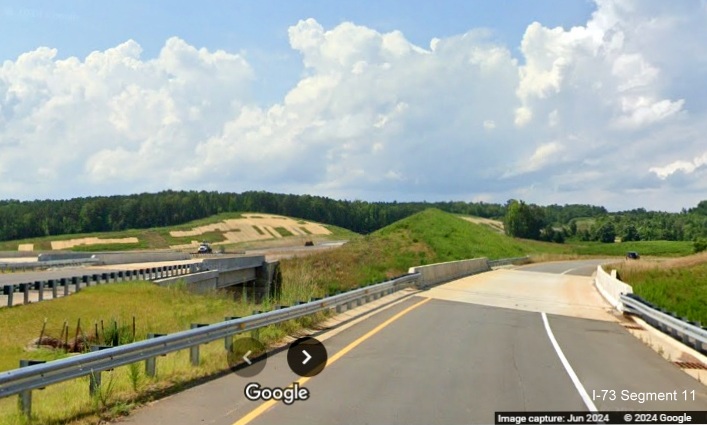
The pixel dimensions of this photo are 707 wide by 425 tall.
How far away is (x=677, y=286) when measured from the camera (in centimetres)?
3759

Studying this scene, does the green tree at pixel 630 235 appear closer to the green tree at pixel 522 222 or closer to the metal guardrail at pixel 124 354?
the green tree at pixel 522 222

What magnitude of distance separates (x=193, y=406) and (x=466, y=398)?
11.8 feet

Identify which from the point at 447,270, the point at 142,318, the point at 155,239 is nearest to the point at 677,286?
the point at 447,270

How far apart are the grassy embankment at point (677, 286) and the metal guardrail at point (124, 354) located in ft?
63.0

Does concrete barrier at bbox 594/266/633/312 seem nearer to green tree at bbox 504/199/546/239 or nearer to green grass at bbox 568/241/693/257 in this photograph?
green grass at bbox 568/241/693/257

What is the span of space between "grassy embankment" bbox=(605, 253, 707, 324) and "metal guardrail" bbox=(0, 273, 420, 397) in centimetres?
1921

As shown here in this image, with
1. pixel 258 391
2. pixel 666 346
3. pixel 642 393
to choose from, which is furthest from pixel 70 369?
pixel 666 346

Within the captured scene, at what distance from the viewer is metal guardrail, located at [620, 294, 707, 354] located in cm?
1533

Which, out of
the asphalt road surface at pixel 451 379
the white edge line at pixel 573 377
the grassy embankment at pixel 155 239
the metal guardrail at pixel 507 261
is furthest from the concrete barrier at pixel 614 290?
the grassy embankment at pixel 155 239

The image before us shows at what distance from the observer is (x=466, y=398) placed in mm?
9422

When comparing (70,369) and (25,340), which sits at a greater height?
(70,369)

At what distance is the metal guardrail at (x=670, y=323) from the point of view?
15.3 metres

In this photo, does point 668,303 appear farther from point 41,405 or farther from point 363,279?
point 363,279

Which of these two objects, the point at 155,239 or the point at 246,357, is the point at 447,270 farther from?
the point at 155,239
